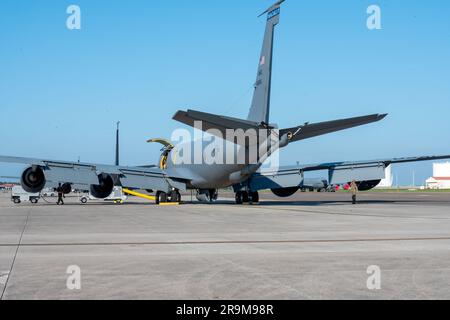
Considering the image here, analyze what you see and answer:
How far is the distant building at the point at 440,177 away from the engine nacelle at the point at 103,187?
491 ft

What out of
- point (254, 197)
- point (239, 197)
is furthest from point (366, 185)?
point (239, 197)

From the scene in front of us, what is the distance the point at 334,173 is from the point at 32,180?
58.6 ft

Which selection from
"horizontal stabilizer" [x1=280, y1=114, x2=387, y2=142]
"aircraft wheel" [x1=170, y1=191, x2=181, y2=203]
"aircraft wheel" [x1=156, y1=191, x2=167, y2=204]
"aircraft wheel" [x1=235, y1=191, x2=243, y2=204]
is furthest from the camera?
"aircraft wheel" [x1=156, y1=191, x2=167, y2=204]

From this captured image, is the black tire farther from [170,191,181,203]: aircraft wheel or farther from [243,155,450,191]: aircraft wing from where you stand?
[170,191,181,203]: aircraft wheel

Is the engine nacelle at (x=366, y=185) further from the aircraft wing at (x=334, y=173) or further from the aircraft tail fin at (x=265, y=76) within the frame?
the aircraft tail fin at (x=265, y=76)

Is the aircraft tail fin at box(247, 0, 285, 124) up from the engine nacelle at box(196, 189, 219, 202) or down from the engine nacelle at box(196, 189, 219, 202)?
up

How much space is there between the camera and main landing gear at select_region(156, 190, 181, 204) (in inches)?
1457

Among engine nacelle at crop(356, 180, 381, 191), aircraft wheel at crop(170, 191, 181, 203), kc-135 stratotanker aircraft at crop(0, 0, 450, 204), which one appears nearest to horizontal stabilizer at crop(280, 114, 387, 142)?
kc-135 stratotanker aircraft at crop(0, 0, 450, 204)

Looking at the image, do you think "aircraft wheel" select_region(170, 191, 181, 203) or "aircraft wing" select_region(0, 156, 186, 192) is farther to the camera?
"aircraft wheel" select_region(170, 191, 181, 203)

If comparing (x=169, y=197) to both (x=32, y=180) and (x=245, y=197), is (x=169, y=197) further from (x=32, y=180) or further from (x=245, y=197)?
(x=32, y=180)

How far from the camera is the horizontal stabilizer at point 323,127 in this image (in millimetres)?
24891

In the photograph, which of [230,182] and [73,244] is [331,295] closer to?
[73,244]
